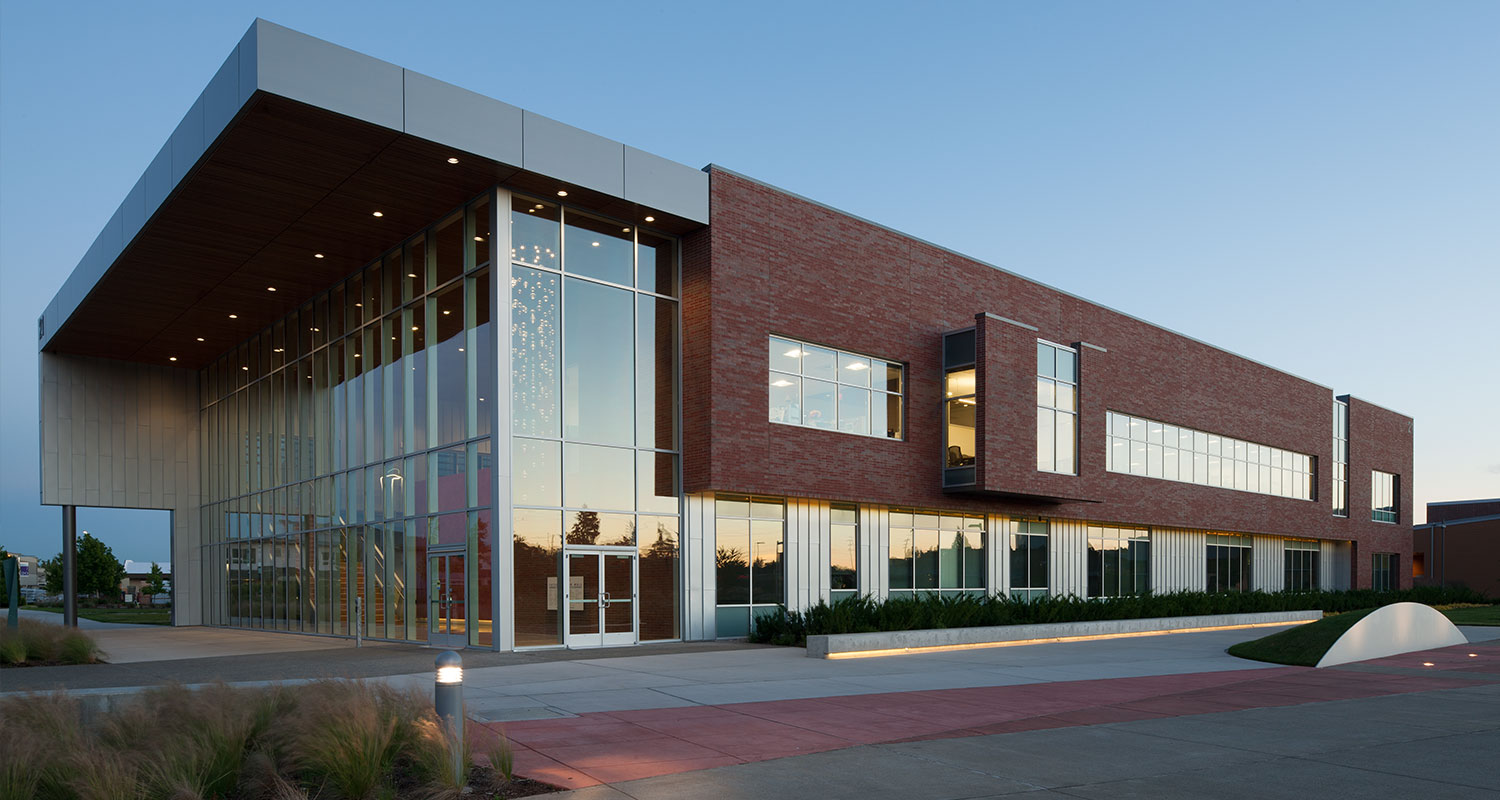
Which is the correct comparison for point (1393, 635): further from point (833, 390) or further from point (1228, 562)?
point (1228, 562)

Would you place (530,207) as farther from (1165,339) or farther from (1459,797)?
(1165,339)

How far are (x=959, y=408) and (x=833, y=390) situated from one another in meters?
4.32

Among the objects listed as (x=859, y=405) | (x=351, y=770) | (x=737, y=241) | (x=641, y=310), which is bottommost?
(x=351, y=770)

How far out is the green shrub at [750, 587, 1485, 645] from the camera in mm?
21438

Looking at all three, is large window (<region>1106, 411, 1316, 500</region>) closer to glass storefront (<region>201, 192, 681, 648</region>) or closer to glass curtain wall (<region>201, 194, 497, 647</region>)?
glass storefront (<region>201, 192, 681, 648</region>)

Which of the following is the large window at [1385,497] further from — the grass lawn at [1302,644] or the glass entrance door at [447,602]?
the glass entrance door at [447,602]

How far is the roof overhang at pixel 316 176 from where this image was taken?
17453mm

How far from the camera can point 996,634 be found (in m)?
22.5

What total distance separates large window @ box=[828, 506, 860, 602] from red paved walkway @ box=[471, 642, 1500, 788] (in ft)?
35.2

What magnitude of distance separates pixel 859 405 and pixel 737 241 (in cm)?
551

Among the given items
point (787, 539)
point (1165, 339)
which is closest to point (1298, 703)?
point (787, 539)

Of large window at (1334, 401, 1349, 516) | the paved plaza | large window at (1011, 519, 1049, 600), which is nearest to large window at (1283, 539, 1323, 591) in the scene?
large window at (1334, 401, 1349, 516)

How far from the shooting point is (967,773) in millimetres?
8570

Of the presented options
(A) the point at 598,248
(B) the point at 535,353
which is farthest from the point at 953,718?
(A) the point at 598,248
